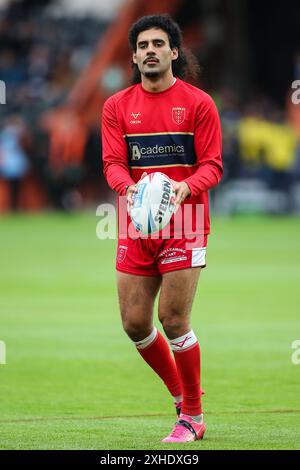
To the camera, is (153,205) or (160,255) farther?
(160,255)

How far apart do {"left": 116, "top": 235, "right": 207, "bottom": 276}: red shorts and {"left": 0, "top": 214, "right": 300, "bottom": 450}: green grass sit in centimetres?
115

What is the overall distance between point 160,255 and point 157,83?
1188 millimetres

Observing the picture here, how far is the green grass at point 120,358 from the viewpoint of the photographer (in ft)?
→ 28.9

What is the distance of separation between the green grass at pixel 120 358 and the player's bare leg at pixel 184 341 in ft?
0.53

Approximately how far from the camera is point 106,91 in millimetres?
38656

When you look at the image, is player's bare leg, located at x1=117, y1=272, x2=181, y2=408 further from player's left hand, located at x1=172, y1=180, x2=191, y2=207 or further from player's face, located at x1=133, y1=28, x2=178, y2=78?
player's face, located at x1=133, y1=28, x2=178, y2=78

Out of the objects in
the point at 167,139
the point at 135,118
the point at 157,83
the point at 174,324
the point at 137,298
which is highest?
the point at 157,83

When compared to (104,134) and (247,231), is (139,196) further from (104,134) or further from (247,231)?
(247,231)

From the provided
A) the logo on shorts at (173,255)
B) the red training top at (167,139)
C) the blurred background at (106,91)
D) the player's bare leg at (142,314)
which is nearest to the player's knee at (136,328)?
the player's bare leg at (142,314)

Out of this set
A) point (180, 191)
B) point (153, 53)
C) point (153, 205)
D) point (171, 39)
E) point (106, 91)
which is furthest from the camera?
point (106, 91)

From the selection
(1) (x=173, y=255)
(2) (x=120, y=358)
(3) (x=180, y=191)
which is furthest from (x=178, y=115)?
(2) (x=120, y=358)

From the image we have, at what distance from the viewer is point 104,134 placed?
881 cm

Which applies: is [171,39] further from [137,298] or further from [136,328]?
[136,328]

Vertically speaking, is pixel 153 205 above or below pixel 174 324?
above
